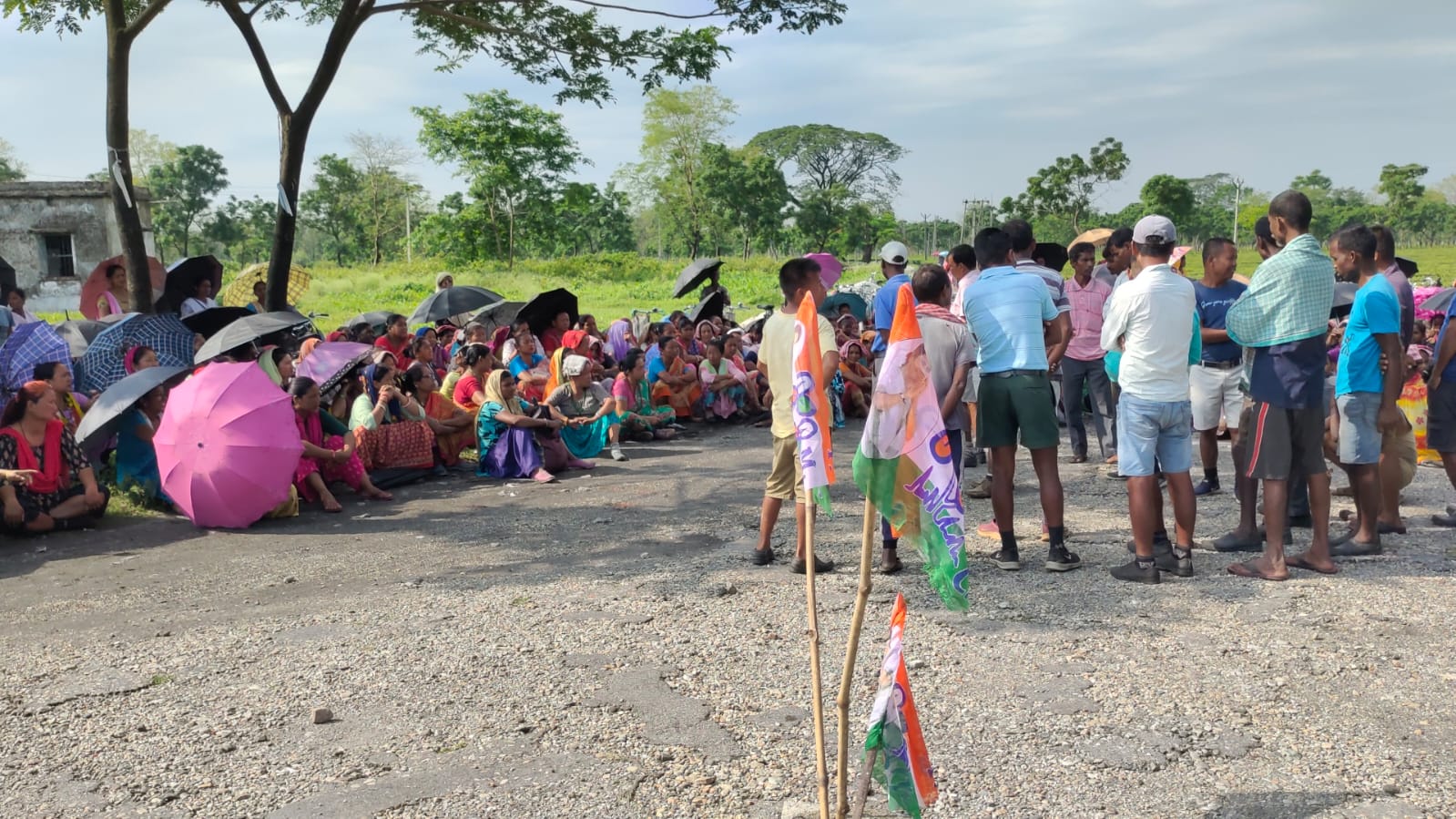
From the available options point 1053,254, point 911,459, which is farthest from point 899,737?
point 1053,254

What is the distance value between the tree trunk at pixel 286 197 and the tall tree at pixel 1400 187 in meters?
59.9

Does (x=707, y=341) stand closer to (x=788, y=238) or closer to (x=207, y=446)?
(x=207, y=446)

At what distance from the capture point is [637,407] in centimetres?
1198

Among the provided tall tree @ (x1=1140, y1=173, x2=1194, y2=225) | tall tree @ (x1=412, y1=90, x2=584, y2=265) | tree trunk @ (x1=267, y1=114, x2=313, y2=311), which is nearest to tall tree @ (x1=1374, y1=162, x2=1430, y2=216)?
tall tree @ (x1=1140, y1=173, x2=1194, y2=225)

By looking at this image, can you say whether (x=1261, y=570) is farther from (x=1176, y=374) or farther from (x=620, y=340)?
(x=620, y=340)

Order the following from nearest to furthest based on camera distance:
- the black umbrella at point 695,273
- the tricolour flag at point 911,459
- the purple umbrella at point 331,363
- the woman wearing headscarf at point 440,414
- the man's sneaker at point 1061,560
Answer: the tricolour flag at point 911,459 < the man's sneaker at point 1061,560 < the purple umbrella at point 331,363 < the woman wearing headscarf at point 440,414 < the black umbrella at point 695,273

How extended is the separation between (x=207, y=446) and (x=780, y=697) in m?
4.87

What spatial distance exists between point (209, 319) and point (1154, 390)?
861 centimetres

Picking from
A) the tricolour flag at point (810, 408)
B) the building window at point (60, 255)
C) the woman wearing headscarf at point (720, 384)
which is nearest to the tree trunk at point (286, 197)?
the woman wearing headscarf at point (720, 384)

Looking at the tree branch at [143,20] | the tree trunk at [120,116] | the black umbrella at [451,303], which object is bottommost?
the black umbrella at [451,303]

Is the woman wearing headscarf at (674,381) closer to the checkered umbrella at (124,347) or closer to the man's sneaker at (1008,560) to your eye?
the checkered umbrella at (124,347)

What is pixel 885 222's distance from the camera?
220 feet

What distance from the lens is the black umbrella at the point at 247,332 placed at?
7.95 metres

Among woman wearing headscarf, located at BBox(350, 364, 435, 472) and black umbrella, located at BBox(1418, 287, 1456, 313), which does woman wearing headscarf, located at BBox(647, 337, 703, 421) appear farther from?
black umbrella, located at BBox(1418, 287, 1456, 313)
